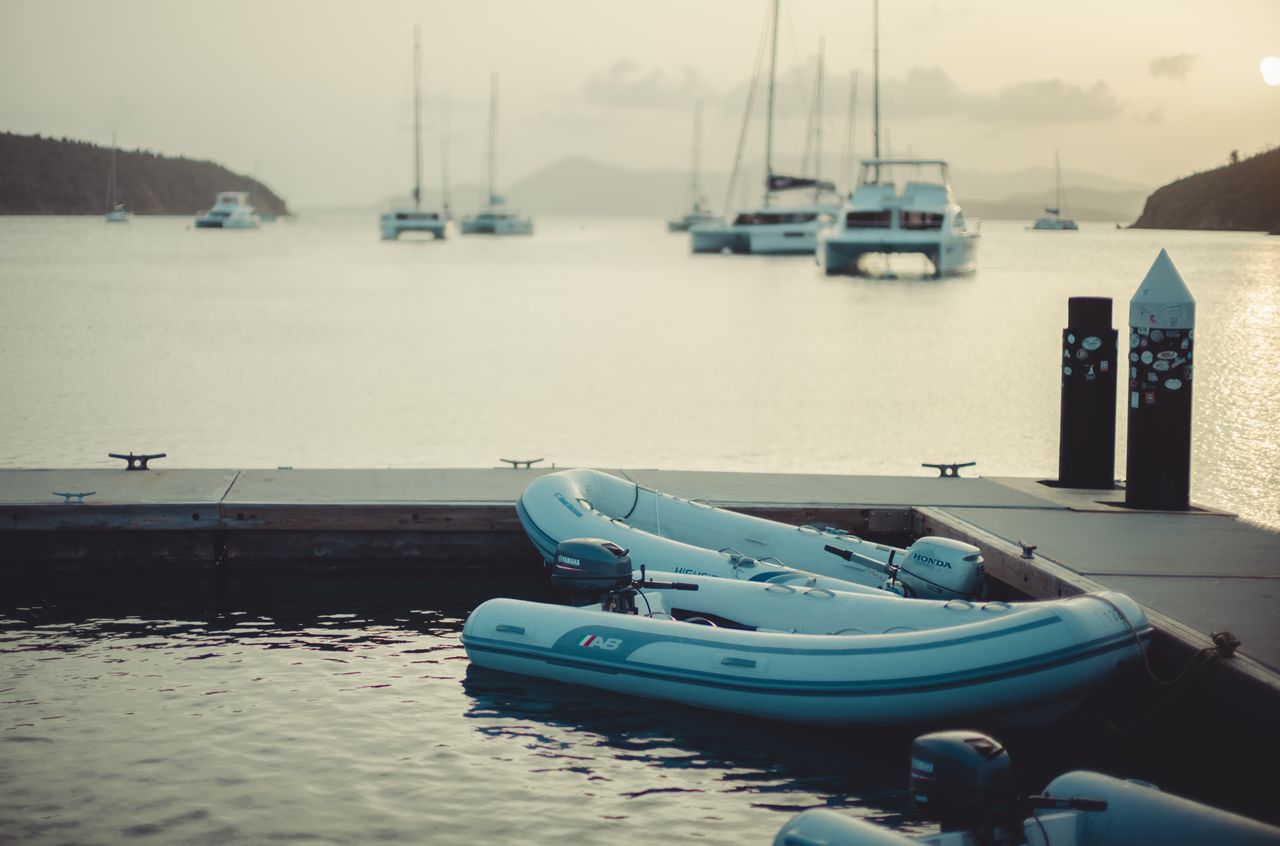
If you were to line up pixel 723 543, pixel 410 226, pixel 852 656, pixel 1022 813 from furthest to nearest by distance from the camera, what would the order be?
pixel 410 226
pixel 723 543
pixel 852 656
pixel 1022 813

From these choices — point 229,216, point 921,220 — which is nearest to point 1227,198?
point 921,220

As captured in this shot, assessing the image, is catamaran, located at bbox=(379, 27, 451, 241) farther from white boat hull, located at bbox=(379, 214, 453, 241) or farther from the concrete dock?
the concrete dock

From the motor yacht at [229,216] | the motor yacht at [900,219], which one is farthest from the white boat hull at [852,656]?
the motor yacht at [229,216]

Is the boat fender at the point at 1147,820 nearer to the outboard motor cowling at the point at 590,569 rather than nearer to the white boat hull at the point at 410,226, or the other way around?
the outboard motor cowling at the point at 590,569

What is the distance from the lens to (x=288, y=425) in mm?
21047

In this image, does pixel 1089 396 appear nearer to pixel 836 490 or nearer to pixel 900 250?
pixel 836 490

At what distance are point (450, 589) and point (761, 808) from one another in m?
4.02

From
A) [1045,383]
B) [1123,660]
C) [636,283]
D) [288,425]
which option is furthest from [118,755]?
[636,283]

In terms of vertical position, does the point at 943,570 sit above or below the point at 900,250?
below

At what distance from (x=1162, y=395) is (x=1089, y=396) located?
933mm

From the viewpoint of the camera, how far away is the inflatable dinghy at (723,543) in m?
8.27

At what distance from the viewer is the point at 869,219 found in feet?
199

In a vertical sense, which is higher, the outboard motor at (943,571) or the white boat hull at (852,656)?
the outboard motor at (943,571)

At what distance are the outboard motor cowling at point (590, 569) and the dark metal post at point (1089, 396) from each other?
4307mm
